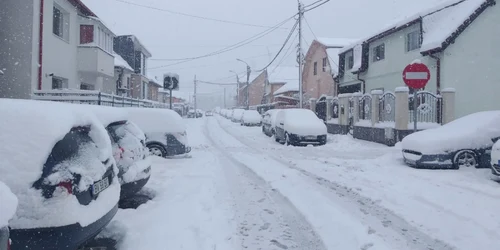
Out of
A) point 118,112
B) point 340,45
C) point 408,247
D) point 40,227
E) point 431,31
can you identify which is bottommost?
point 408,247

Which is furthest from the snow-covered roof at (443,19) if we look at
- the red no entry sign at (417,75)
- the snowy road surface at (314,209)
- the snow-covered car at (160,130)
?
the snow-covered car at (160,130)

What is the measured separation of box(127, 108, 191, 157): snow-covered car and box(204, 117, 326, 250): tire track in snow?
3.43 metres

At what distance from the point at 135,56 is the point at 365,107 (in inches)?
1048

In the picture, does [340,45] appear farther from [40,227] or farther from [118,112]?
[40,227]

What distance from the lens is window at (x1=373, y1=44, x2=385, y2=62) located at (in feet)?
81.7

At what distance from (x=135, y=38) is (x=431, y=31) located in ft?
83.5

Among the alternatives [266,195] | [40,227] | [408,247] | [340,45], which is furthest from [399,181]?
[340,45]

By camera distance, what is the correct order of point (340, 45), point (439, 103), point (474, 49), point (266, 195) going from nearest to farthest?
point (266, 195) < point (439, 103) < point (474, 49) < point (340, 45)

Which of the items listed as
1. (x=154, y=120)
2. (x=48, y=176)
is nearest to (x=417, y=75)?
(x=154, y=120)

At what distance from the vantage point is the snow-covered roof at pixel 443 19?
18.1 meters

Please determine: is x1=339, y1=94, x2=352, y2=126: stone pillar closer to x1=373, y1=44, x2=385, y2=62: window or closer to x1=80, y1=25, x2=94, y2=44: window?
x1=373, y1=44, x2=385, y2=62: window

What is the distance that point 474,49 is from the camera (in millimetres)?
18828

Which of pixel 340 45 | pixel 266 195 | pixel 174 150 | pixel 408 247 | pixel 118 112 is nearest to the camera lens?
pixel 408 247

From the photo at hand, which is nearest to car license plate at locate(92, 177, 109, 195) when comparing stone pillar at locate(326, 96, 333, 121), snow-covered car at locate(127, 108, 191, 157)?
snow-covered car at locate(127, 108, 191, 157)
